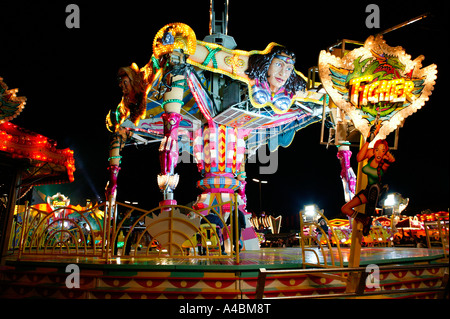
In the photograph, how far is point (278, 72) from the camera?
9.80 m

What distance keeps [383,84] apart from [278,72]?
18.5 feet

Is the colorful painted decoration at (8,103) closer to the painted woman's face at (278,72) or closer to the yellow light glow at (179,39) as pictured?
the yellow light glow at (179,39)

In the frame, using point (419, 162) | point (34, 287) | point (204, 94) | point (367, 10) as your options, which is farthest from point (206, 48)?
point (419, 162)

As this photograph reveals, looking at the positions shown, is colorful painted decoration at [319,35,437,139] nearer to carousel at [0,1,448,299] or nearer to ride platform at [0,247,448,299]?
carousel at [0,1,448,299]

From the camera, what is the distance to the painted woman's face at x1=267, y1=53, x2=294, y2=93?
383 inches

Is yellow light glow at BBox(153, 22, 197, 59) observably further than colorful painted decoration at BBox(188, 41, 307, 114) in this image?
No

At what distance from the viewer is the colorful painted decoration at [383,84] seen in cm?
440

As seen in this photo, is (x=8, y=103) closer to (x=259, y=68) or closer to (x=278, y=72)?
(x=259, y=68)

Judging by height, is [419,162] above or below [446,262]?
above

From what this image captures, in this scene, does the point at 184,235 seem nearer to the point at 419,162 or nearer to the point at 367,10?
the point at 367,10

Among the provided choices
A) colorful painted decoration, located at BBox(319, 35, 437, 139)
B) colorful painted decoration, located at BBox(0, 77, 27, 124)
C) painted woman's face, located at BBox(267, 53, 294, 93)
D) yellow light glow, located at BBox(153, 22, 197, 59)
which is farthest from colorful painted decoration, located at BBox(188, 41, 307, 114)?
colorful painted decoration, located at BBox(0, 77, 27, 124)

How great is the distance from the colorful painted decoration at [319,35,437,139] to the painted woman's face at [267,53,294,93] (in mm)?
5181

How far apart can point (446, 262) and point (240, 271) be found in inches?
104

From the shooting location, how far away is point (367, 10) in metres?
6.38
